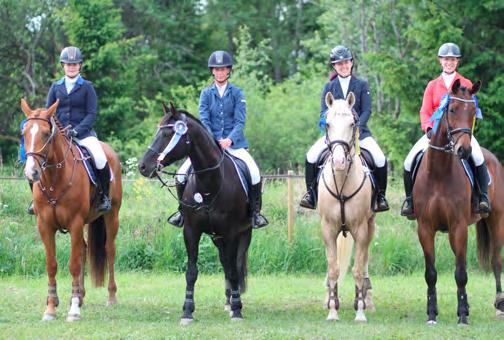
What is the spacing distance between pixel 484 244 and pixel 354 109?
2.81 meters

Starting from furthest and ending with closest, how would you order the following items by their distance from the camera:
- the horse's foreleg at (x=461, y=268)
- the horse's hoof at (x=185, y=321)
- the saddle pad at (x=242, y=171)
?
the saddle pad at (x=242, y=171)
the horse's foreleg at (x=461, y=268)
the horse's hoof at (x=185, y=321)

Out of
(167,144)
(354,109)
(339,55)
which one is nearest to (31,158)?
(167,144)

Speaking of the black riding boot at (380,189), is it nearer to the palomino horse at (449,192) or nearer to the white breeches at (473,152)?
the white breeches at (473,152)

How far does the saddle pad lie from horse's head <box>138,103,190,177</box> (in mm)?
985

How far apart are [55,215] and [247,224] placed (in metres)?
2.43

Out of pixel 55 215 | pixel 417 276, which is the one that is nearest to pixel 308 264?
pixel 417 276

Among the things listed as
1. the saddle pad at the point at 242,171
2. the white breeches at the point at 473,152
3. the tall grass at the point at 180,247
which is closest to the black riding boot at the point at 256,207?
the saddle pad at the point at 242,171

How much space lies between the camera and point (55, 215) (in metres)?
11.2

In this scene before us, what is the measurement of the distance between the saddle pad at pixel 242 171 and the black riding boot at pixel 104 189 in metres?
1.79

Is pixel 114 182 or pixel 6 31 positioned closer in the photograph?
pixel 114 182

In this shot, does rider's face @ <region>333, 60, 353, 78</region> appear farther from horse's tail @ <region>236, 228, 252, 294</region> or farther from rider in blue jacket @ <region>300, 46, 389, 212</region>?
horse's tail @ <region>236, 228, 252, 294</region>

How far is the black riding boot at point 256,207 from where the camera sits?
11.6 m

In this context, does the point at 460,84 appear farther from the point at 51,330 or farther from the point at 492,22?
the point at 492,22

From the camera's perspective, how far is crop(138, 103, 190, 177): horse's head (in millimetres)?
10398
